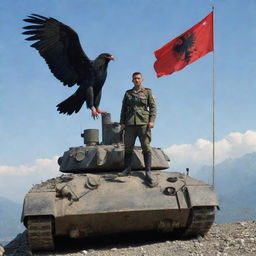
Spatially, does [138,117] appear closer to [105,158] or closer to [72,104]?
[105,158]

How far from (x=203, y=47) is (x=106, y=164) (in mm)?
6368

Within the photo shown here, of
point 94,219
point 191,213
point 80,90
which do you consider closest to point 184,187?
point 191,213

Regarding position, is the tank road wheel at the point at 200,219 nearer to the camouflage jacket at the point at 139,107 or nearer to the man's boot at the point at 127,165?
the man's boot at the point at 127,165

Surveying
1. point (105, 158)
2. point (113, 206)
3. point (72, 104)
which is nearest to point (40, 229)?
point (113, 206)

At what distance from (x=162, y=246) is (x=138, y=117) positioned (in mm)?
2589

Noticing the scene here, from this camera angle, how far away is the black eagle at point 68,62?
10945 mm

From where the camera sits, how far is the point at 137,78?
27.9ft

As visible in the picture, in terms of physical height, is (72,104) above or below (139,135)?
above

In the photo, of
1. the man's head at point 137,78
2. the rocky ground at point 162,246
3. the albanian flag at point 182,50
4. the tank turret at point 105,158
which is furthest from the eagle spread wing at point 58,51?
the rocky ground at point 162,246

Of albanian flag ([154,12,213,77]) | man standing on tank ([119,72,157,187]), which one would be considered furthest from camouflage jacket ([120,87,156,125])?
albanian flag ([154,12,213,77])

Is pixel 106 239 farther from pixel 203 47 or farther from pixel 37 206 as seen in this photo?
pixel 203 47

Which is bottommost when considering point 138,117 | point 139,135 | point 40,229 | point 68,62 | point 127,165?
point 40,229

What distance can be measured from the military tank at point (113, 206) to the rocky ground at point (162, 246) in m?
0.34

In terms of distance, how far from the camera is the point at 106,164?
933cm
